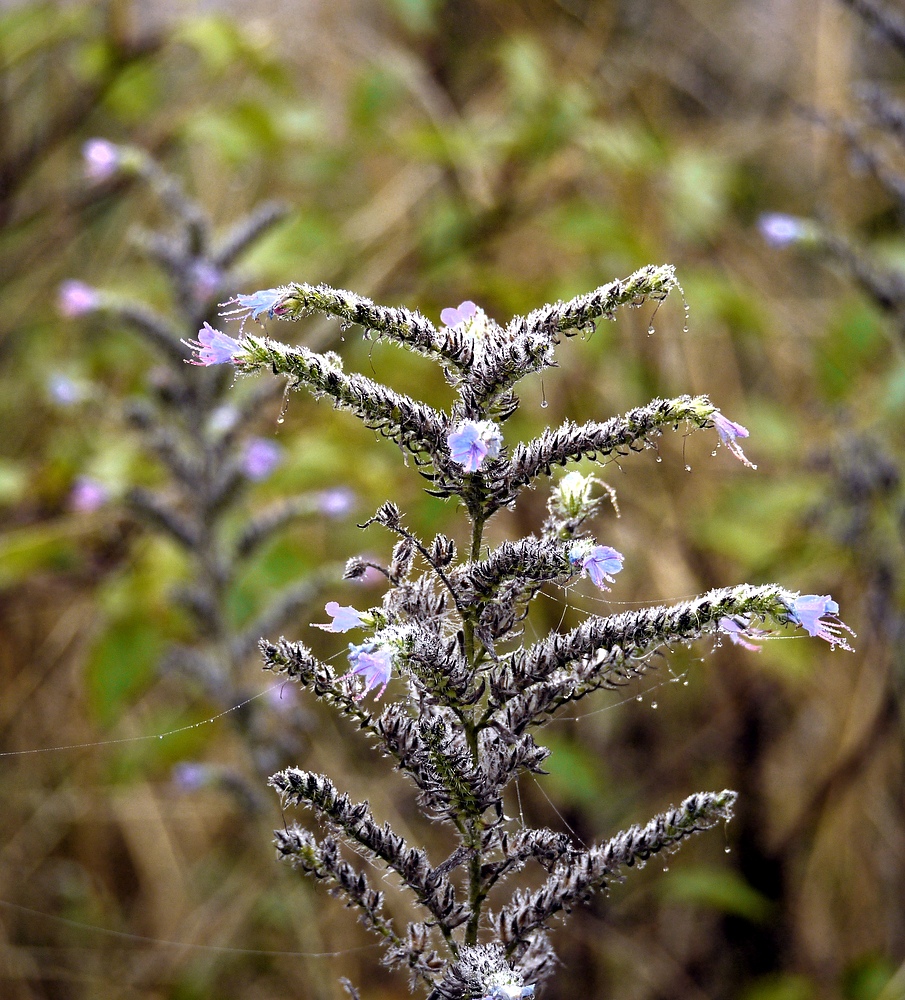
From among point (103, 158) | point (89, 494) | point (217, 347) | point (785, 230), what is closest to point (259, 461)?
point (89, 494)

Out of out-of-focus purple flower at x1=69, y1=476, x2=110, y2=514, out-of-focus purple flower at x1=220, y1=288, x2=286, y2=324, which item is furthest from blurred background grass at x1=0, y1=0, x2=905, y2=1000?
out-of-focus purple flower at x1=220, y1=288, x2=286, y2=324

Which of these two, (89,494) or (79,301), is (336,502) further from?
(79,301)

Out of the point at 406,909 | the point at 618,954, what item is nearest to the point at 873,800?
the point at 618,954

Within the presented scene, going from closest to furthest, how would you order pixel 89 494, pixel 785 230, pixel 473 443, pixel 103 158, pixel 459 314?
pixel 473 443 < pixel 459 314 < pixel 103 158 < pixel 89 494 < pixel 785 230

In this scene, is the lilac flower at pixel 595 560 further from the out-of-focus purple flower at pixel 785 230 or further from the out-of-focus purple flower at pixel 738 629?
the out-of-focus purple flower at pixel 785 230

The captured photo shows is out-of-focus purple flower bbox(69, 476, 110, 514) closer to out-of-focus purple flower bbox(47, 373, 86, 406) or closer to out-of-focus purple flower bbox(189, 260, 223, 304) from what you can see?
out-of-focus purple flower bbox(47, 373, 86, 406)

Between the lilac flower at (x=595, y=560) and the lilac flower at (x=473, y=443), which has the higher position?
the lilac flower at (x=473, y=443)

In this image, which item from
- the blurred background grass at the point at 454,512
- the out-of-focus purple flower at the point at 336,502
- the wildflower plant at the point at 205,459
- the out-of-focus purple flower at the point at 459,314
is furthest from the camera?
the blurred background grass at the point at 454,512

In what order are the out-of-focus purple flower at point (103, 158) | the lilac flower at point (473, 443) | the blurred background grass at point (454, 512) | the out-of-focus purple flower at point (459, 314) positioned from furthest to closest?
the blurred background grass at point (454, 512)
the out-of-focus purple flower at point (103, 158)
the out-of-focus purple flower at point (459, 314)
the lilac flower at point (473, 443)

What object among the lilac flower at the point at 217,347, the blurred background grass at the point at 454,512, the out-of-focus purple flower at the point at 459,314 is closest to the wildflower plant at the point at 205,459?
the blurred background grass at the point at 454,512
